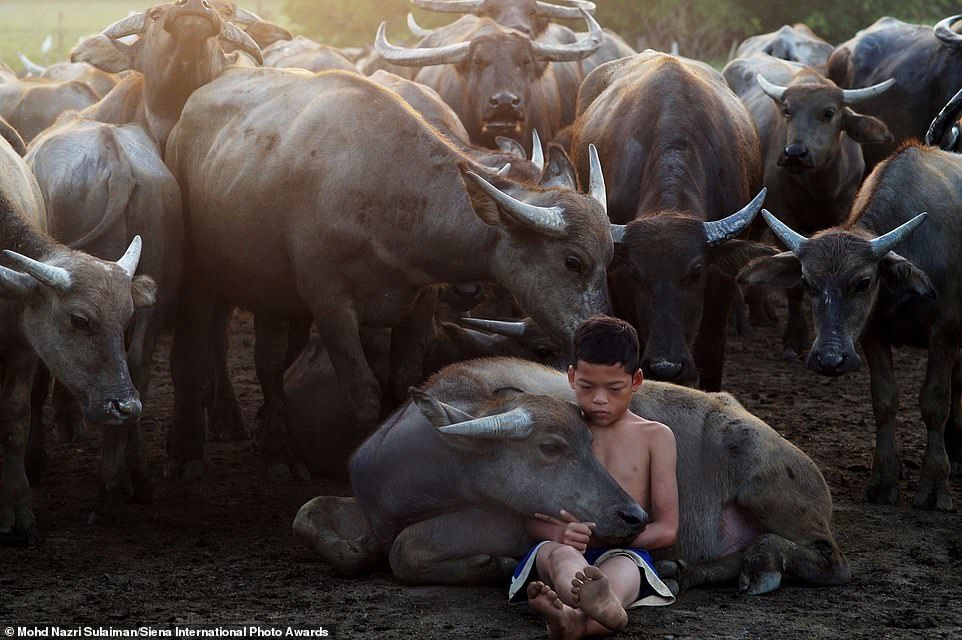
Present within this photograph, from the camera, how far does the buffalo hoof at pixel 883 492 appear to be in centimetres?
717

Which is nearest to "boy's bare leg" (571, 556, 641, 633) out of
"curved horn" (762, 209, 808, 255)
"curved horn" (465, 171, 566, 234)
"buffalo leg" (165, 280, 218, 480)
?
"curved horn" (465, 171, 566, 234)

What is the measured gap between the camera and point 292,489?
7.77 metres

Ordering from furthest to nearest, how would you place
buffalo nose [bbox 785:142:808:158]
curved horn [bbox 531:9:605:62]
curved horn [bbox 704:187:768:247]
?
curved horn [bbox 531:9:605:62], buffalo nose [bbox 785:142:808:158], curved horn [bbox 704:187:768:247]

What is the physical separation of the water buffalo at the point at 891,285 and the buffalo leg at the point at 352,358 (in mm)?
2000

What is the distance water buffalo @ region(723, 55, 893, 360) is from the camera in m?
10.4

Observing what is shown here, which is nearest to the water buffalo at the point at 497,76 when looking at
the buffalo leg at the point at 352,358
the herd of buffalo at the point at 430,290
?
the herd of buffalo at the point at 430,290

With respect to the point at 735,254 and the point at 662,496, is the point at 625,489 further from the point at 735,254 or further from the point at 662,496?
the point at 735,254

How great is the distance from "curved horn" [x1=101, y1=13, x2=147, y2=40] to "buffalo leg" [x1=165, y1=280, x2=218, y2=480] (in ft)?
6.47

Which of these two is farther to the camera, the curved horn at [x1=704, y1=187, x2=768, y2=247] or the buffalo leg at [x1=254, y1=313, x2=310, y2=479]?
the buffalo leg at [x1=254, y1=313, x2=310, y2=479]

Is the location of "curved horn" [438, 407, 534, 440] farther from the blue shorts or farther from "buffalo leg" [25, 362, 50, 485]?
"buffalo leg" [25, 362, 50, 485]

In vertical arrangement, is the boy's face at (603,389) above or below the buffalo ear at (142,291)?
above

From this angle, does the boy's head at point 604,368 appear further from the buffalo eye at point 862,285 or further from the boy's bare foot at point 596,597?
the buffalo eye at point 862,285

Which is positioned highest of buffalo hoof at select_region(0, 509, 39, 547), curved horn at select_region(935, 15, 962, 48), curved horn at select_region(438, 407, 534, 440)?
curved horn at select_region(935, 15, 962, 48)

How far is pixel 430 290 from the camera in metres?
7.79
